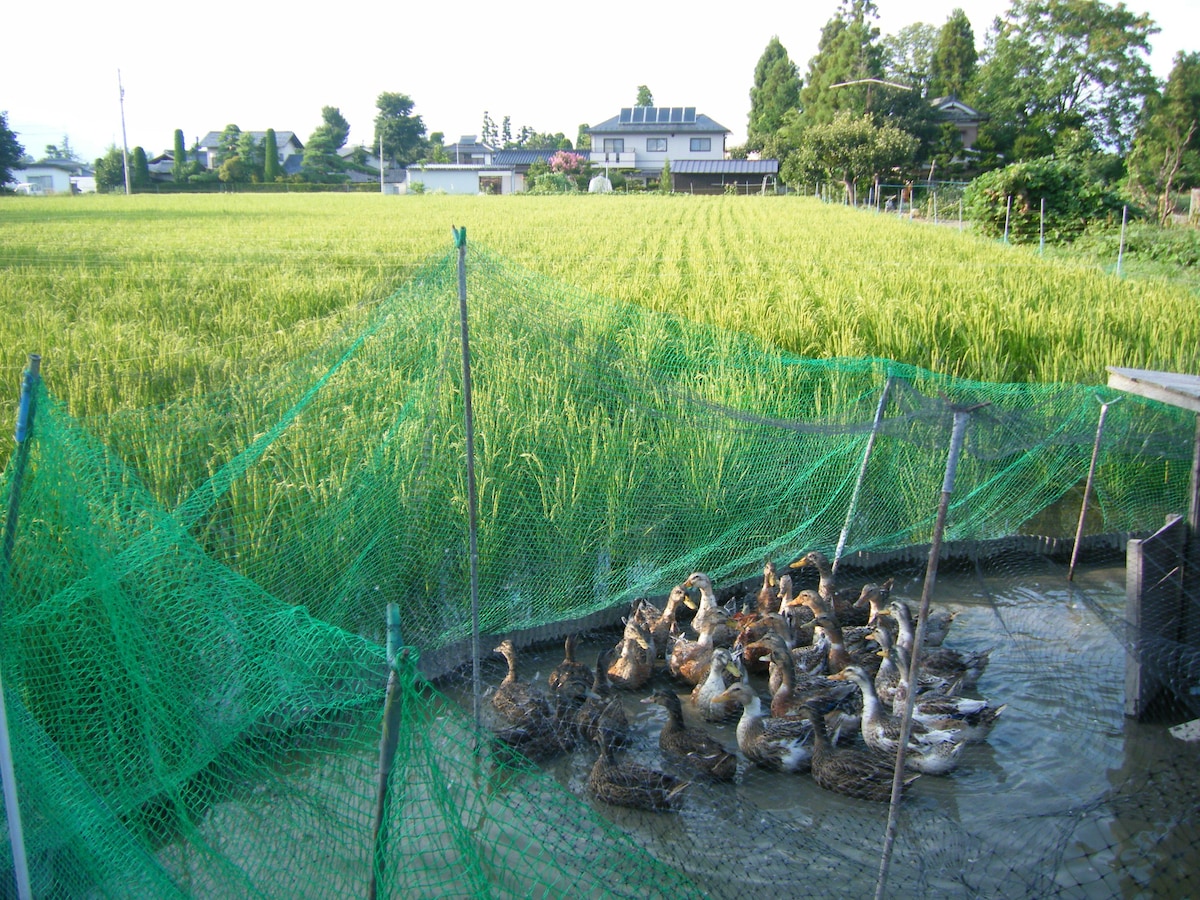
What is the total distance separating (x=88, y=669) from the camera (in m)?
3.49

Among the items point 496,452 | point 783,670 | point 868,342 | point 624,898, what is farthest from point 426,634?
point 868,342

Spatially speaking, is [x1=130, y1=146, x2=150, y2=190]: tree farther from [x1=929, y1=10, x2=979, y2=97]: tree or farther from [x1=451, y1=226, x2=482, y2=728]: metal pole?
[x1=451, y1=226, x2=482, y2=728]: metal pole

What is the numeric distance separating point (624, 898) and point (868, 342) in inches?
269

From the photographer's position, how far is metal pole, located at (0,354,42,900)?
2.72 meters

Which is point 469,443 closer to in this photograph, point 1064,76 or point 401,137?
point 1064,76

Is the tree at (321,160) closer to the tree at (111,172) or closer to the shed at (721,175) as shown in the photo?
the tree at (111,172)

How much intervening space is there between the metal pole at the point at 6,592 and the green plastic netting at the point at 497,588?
0.10 feet

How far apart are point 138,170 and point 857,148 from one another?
169ft

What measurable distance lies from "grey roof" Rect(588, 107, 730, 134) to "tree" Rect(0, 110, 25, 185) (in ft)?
137

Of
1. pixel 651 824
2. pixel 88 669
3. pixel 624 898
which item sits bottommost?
pixel 651 824

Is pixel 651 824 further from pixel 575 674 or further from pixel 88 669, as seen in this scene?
pixel 88 669

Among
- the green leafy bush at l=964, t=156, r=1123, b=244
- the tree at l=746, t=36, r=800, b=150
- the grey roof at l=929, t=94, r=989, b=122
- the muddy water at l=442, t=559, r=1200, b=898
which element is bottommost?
the muddy water at l=442, t=559, r=1200, b=898

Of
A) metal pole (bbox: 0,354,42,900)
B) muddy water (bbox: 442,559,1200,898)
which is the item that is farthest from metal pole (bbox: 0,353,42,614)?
muddy water (bbox: 442,559,1200,898)

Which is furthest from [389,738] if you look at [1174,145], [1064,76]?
[1064,76]
